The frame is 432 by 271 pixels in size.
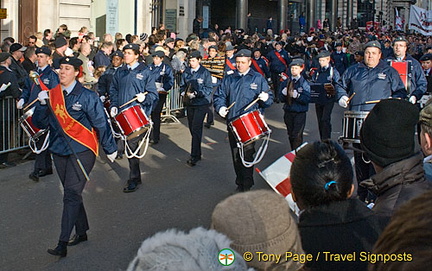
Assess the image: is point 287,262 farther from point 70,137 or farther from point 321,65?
point 321,65

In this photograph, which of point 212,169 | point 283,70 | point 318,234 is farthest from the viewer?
point 283,70

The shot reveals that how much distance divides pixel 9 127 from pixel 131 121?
9.52 feet

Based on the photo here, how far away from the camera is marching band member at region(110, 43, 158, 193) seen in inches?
339

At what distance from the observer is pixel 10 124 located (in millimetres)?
10344

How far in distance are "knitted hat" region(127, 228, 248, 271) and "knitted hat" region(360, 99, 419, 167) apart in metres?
2.25

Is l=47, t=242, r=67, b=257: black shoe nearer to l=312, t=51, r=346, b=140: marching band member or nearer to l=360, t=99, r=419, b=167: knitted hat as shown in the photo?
l=360, t=99, r=419, b=167: knitted hat

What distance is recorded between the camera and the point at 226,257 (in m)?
1.87

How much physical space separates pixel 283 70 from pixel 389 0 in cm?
5923

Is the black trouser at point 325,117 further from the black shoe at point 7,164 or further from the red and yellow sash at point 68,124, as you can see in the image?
the red and yellow sash at point 68,124

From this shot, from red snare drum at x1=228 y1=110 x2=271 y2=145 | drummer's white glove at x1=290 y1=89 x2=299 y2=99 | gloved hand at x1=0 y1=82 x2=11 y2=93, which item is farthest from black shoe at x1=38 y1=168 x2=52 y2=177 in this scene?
drummer's white glove at x1=290 y1=89 x2=299 y2=99

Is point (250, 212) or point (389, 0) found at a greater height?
point (389, 0)

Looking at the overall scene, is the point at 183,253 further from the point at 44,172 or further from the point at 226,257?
the point at 44,172

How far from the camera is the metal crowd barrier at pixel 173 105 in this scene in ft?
48.1

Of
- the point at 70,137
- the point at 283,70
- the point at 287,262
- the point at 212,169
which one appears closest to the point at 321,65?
the point at 212,169
